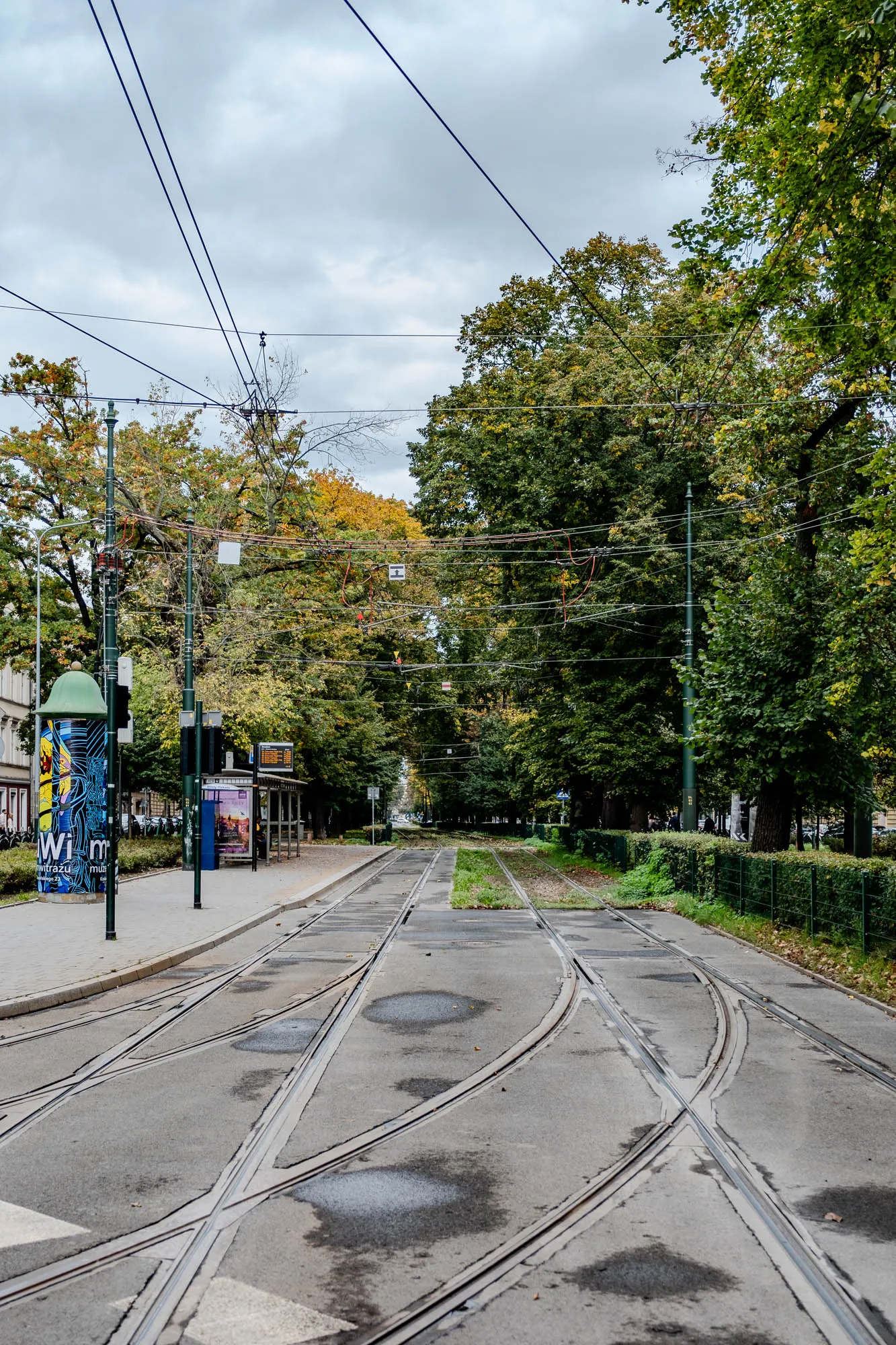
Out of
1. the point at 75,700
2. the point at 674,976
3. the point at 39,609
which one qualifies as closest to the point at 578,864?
the point at 39,609

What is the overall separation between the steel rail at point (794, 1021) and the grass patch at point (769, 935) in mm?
1181

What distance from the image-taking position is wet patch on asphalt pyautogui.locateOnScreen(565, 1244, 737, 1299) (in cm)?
446

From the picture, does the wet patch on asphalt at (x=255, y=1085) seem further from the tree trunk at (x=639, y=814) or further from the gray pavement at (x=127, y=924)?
the tree trunk at (x=639, y=814)

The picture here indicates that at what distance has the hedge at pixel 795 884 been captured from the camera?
14148mm

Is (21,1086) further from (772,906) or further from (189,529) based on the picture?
(189,529)

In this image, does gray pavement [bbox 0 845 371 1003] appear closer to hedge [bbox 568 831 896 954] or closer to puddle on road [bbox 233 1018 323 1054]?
puddle on road [bbox 233 1018 323 1054]

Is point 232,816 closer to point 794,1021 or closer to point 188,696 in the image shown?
point 188,696

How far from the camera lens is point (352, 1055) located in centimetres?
905

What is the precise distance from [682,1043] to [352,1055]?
2655mm

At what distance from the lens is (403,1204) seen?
5.48 metres

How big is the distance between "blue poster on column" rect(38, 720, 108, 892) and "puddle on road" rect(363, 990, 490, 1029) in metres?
12.1

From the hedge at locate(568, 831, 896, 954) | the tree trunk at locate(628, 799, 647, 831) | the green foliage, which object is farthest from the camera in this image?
A: the tree trunk at locate(628, 799, 647, 831)

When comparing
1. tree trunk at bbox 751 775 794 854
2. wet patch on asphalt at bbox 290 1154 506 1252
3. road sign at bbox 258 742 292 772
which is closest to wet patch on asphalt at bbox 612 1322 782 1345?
wet patch on asphalt at bbox 290 1154 506 1252

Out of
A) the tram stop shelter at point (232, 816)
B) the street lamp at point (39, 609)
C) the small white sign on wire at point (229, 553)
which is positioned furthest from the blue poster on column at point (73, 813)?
the tram stop shelter at point (232, 816)
